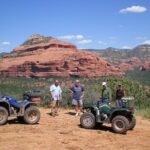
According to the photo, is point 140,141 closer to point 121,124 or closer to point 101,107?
point 121,124

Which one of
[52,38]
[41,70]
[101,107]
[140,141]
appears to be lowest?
→ [140,141]

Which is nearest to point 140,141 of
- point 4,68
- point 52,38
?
point 4,68

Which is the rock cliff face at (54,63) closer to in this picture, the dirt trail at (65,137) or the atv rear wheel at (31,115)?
the atv rear wheel at (31,115)

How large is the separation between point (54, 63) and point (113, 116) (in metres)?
127

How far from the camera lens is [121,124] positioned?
12.1 metres

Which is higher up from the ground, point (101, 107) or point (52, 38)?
point (52, 38)

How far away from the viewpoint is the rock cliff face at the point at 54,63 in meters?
134


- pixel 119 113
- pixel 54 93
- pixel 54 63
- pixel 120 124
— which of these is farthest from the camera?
pixel 54 63

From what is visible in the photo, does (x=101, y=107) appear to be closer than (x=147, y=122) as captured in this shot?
Yes

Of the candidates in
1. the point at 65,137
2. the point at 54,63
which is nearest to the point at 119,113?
the point at 65,137

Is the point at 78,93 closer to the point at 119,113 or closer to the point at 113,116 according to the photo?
the point at 113,116

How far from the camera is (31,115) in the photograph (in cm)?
1327

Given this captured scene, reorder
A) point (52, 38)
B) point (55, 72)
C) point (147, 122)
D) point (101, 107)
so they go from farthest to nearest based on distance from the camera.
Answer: point (52, 38), point (55, 72), point (147, 122), point (101, 107)

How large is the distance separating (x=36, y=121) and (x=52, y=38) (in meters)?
150
